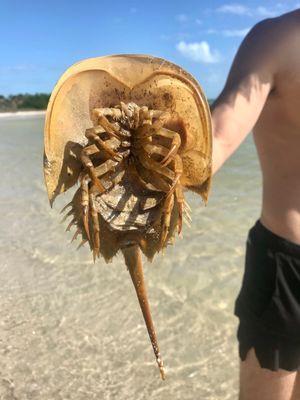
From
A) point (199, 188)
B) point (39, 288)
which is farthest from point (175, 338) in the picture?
point (199, 188)

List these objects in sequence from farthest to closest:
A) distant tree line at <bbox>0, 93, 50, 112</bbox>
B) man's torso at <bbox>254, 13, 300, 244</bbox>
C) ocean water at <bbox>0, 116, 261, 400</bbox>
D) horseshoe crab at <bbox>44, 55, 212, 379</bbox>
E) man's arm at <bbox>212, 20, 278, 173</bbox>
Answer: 1. distant tree line at <bbox>0, 93, 50, 112</bbox>
2. ocean water at <bbox>0, 116, 261, 400</bbox>
3. man's torso at <bbox>254, 13, 300, 244</bbox>
4. man's arm at <bbox>212, 20, 278, 173</bbox>
5. horseshoe crab at <bbox>44, 55, 212, 379</bbox>

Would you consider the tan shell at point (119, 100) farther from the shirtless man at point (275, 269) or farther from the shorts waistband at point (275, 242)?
the shorts waistband at point (275, 242)

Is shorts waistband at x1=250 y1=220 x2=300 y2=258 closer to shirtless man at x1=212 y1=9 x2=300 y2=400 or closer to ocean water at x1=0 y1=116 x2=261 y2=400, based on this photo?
shirtless man at x1=212 y1=9 x2=300 y2=400

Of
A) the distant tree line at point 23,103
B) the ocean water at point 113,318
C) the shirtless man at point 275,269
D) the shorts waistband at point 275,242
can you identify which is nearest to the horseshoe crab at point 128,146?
the shirtless man at point 275,269

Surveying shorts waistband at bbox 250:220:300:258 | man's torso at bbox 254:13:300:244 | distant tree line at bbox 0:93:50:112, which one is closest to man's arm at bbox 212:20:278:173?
man's torso at bbox 254:13:300:244

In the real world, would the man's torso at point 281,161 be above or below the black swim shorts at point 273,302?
above

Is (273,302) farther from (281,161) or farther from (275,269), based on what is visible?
(281,161)
